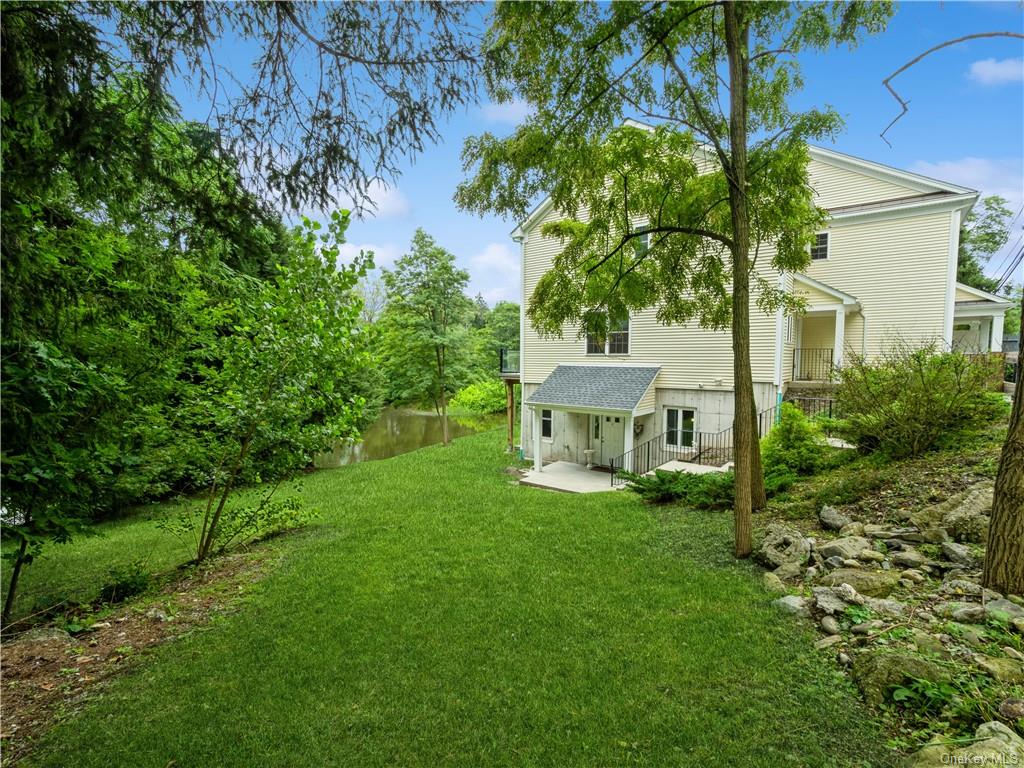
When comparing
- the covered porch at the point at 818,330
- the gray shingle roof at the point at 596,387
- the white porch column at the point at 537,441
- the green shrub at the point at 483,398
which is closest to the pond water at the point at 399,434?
the green shrub at the point at 483,398

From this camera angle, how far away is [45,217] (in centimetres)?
385

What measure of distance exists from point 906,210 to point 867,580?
41.5 ft

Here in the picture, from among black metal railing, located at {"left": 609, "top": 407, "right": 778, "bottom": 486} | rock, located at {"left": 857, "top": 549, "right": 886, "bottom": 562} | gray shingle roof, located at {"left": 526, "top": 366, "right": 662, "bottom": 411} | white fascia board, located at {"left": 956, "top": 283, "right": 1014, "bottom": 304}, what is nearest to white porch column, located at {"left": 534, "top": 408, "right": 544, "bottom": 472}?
gray shingle roof, located at {"left": 526, "top": 366, "right": 662, "bottom": 411}

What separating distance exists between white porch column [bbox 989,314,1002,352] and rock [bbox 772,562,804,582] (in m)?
16.2

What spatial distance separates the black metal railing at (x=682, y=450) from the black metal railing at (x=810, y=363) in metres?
3.97

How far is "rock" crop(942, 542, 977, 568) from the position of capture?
4.12 meters

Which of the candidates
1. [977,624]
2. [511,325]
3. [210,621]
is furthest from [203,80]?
[511,325]

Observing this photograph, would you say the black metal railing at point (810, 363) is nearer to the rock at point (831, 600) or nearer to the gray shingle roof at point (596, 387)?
the gray shingle roof at point (596, 387)

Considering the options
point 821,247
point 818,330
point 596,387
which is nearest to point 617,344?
point 596,387

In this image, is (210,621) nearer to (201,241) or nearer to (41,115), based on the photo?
(201,241)

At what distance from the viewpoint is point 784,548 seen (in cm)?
524

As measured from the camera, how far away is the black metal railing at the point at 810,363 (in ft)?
44.8

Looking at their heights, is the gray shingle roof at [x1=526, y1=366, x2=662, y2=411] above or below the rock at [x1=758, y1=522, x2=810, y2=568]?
above

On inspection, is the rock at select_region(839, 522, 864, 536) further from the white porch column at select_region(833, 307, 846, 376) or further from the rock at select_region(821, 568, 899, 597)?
the white porch column at select_region(833, 307, 846, 376)
